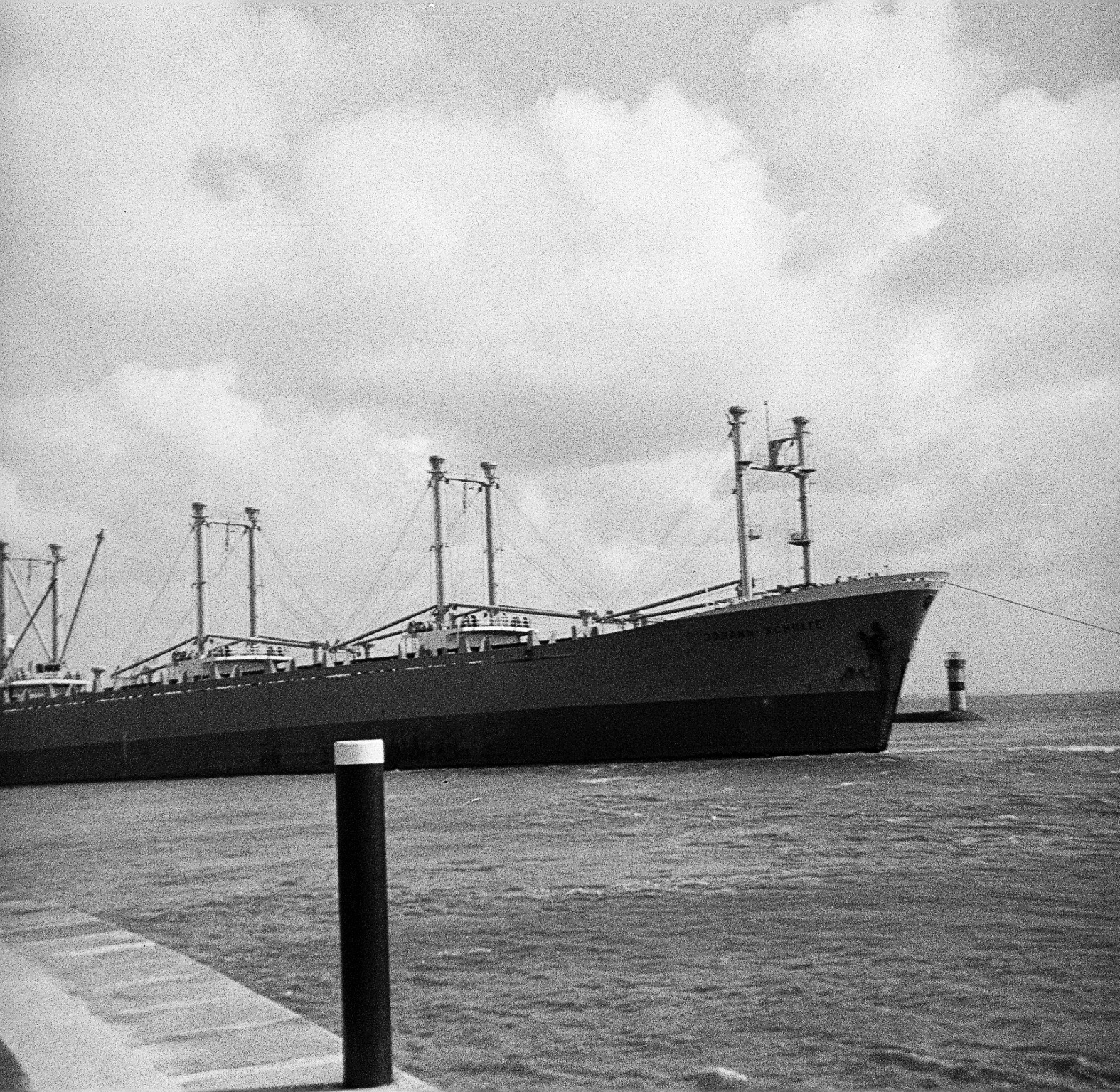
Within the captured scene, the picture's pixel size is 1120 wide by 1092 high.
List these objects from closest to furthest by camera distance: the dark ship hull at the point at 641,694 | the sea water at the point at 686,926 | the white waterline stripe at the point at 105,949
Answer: the sea water at the point at 686,926
the white waterline stripe at the point at 105,949
the dark ship hull at the point at 641,694

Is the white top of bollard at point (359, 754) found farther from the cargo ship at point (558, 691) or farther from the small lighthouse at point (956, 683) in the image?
the small lighthouse at point (956, 683)

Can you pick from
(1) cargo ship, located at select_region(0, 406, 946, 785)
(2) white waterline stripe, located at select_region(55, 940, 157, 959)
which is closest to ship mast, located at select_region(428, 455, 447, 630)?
(1) cargo ship, located at select_region(0, 406, 946, 785)

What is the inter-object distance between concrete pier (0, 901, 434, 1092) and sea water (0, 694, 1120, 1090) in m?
0.99

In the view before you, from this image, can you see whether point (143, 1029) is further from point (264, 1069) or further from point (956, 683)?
point (956, 683)

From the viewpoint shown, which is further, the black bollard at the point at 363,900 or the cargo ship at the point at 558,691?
the cargo ship at the point at 558,691

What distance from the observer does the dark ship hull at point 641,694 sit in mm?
36750

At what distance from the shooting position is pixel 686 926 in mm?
11414

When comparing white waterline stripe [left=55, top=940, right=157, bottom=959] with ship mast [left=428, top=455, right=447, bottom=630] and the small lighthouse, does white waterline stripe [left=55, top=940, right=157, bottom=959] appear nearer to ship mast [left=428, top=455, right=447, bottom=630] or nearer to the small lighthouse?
ship mast [left=428, top=455, right=447, bottom=630]

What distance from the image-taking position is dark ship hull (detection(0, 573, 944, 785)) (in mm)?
36750

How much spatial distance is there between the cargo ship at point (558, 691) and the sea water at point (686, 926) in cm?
1070

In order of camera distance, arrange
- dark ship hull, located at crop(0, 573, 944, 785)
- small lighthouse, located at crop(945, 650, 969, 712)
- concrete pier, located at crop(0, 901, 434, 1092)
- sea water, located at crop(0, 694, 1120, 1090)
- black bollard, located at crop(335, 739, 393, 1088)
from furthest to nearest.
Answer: small lighthouse, located at crop(945, 650, 969, 712) < dark ship hull, located at crop(0, 573, 944, 785) < sea water, located at crop(0, 694, 1120, 1090) < concrete pier, located at crop(0, 901, 434, 1092) < black bollard, located at crop(335, 739, 393, 1088)

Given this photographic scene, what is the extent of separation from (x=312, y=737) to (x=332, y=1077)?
4076cm

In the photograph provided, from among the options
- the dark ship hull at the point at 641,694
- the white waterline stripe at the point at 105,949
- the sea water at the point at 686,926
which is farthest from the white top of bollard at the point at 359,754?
the dark ship hull at the point at 641,694

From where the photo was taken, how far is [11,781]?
55.8m
